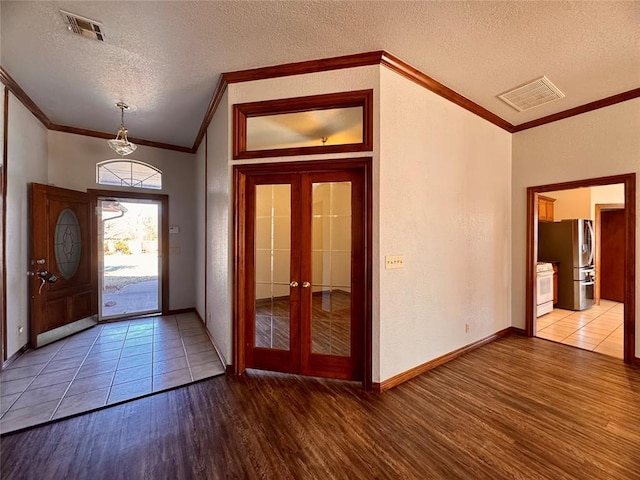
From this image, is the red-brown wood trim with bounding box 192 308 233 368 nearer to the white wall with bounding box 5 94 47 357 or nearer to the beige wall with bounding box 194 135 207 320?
the beige wall with bounding box 194 135 207 320

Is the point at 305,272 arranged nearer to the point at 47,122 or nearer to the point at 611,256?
the point at 47,122

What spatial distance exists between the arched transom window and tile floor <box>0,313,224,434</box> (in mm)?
2477

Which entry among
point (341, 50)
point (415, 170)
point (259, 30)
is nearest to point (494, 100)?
point (415, 170)

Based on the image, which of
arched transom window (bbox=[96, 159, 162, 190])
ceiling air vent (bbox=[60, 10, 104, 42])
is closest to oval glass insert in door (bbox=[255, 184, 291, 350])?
ceiling air vent (bbox=[60, 10, 104, 42])

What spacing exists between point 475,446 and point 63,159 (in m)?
6.29

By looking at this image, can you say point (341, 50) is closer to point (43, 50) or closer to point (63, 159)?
point (43, 50)

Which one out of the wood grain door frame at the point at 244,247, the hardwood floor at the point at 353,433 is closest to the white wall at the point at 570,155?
the hardwood floor at the point at 353,433

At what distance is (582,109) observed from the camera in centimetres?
348

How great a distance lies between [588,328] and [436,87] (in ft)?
14.9

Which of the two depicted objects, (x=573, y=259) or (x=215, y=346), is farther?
(x=573, y=259)

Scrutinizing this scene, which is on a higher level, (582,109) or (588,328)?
(582,109)

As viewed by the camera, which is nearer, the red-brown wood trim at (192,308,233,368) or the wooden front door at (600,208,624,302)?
the red-brown wood trim at (192,308,233,368)

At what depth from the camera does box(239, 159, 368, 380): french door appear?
2.69m

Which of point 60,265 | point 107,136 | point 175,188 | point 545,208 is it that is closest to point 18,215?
point 60,265
